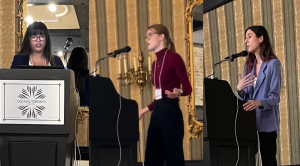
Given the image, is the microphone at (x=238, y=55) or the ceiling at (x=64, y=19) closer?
the microphone at (x=238, y=55)

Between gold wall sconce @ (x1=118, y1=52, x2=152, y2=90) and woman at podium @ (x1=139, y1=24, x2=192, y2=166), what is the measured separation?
44mm

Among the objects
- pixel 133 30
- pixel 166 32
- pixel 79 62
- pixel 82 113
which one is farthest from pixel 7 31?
pixel 166 32

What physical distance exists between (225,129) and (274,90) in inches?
13.6

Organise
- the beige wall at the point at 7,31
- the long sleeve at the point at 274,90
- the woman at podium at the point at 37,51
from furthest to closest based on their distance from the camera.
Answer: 1. the beige wall at the point at 7,31
2. the woman at podium at the point at 37,51
3. the long sleeve at the point at 274,90

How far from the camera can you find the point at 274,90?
2.44 metres

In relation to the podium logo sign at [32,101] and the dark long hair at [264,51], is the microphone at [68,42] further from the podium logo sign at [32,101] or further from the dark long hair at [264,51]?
the dark long hair at [264,51]

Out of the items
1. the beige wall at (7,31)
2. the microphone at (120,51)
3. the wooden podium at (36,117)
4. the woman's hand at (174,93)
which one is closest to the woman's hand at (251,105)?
the woman's hand at (174,93)

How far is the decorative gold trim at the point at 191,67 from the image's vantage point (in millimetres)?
2383

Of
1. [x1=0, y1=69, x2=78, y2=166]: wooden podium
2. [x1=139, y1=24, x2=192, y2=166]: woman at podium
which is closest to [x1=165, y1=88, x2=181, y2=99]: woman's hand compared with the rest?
[x1=139, y1=24, x2=192, y2=166]: woman at podium

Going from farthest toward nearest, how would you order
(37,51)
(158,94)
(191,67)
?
(37,51)
(191,67)
(158,94)

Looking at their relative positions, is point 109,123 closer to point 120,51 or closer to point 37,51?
point 120,51

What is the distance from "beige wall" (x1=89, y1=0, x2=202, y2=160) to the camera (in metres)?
2.39

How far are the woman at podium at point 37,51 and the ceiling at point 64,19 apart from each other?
0.73ft

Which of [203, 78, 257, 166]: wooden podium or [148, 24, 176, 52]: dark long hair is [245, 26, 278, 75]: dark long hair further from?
[148, 24, 176, 52]: dark long hair
